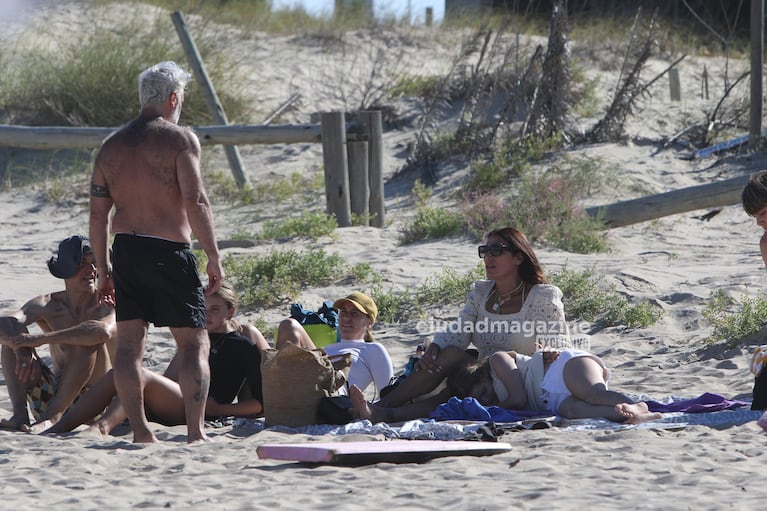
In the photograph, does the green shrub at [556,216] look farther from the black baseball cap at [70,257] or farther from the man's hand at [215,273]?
the man's hand at [215,273]

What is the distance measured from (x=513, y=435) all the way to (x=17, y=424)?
2271mm

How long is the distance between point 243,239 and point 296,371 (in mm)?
4793

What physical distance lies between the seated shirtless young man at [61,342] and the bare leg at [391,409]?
47.9 inches

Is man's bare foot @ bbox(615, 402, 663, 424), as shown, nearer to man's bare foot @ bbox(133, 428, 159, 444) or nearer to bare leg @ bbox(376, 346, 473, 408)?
bare leg @ bbox(376, 346, 473, 408)

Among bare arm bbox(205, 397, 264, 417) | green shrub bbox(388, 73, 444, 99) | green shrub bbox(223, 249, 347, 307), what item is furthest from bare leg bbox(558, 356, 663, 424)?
green shrub bbox(388, 73, 444, 99)

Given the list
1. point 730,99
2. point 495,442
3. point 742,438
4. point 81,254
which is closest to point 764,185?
point 742,438

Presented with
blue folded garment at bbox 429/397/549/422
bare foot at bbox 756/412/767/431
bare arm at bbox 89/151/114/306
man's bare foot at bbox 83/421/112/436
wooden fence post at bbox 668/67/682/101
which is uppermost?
wooden fence post at bbox 668/67/682/101

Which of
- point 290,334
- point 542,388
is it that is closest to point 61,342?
point 290,334

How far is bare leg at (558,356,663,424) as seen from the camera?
475 centimetres

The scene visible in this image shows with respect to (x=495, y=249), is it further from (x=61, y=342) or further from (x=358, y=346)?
(x=61, y=342)

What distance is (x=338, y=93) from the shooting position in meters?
15.1

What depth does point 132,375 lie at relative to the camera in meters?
4.64

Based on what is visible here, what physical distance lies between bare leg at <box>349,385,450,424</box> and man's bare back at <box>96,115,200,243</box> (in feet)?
3.73

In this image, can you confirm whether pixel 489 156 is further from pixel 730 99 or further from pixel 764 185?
pixel 764 185
